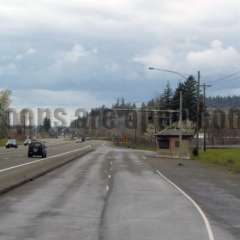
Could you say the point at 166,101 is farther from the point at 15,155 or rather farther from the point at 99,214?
the point at 99,214

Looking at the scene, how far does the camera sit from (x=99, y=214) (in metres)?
18.2

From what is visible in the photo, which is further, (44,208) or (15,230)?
(44,208)

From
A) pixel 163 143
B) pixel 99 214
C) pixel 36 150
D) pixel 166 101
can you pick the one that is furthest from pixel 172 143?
pixel 166 101

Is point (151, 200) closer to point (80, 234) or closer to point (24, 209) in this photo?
point (24, 209)

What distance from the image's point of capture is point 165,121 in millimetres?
175875

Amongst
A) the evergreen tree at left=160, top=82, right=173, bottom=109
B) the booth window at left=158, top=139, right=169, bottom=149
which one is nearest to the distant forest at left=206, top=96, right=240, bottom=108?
the evergreen tree at left=160, top=82, right=173, bottom=109

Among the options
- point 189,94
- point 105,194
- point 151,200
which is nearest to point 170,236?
point 151,200

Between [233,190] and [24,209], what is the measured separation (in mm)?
12919

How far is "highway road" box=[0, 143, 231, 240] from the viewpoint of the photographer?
14156 millimetres

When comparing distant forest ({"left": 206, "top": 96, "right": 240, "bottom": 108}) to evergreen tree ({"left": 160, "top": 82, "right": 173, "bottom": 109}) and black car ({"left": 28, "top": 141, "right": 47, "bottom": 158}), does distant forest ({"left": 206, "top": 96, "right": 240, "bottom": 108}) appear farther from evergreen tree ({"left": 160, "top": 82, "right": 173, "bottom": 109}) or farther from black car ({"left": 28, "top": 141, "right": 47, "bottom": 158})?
black car ({"left": 28, "top": 141, "right": 47, "bottom": 158})

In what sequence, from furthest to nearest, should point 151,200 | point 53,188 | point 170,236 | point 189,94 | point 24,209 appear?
1. point 189,94
2. point 53,188
3. point 151,200
4. point 24,209
5. point 170,236

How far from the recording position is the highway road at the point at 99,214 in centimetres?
1416

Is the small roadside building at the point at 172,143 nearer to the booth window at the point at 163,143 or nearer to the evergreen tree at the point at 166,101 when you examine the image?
the booth window at the point at 163,143

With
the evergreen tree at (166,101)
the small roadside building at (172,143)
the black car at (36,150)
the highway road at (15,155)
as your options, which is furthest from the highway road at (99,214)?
the evergreen tree at (166,101)
